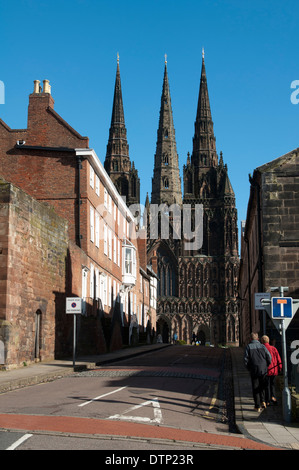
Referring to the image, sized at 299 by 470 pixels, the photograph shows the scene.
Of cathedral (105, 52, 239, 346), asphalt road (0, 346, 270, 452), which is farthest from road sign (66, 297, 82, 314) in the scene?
cathedral (105, 52, 239, 346)

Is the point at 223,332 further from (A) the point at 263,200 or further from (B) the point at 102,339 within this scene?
(A) the point at 263,200

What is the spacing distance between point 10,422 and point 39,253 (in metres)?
13.7

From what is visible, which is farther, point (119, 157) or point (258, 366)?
point (119, 157)

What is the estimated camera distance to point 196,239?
4166 inches

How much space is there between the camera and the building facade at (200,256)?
101m

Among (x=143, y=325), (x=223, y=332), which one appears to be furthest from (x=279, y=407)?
(x=223, y=332)

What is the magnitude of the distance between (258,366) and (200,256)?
91.8m

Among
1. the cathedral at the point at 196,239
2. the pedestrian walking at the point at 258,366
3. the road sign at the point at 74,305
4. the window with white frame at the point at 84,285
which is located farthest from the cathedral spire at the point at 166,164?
the pedestrian walking at the point at 258,366

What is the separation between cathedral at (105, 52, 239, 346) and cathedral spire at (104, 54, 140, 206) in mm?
182

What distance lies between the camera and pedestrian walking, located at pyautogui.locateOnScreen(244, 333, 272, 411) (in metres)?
11.9

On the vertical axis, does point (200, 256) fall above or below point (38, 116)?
below

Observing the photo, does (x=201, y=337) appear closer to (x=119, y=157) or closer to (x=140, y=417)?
(x=119, y=157)

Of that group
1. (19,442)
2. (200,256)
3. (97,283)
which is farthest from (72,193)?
(200,256)

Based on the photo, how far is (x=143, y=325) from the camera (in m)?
60.2
